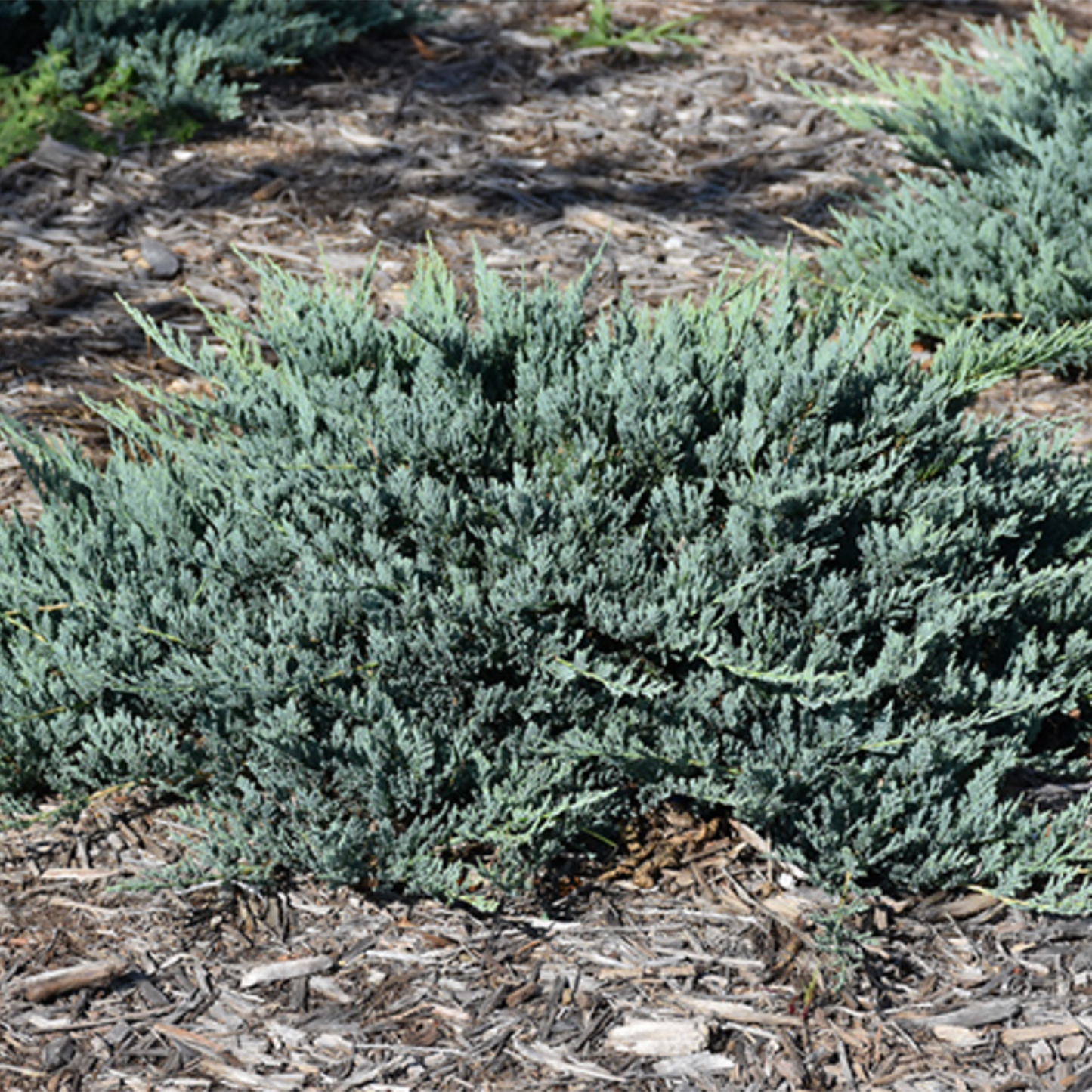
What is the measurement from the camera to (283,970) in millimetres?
2799

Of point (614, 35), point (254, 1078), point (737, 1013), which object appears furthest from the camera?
point (614, 35)

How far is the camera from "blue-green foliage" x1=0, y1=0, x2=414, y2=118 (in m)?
6.20

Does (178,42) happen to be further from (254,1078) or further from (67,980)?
(254,1078)

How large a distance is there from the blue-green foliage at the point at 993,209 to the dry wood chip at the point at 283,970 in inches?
117

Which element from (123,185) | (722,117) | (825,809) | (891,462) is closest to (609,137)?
(722,117)

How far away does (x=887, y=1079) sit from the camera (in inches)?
101

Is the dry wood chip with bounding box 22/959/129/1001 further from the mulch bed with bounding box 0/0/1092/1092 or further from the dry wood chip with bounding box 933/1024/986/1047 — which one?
the dry wood chip with bounding box 933/1024/986/1047

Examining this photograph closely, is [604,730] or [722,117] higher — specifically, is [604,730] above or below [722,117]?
below

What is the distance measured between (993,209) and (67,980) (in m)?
4.04

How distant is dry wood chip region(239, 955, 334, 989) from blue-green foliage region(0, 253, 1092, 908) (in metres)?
0.20

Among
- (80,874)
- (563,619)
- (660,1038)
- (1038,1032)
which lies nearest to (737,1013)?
(660,1038)

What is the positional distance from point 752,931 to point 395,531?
1.21 m

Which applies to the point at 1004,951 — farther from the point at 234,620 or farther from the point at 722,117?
the point at 722,117

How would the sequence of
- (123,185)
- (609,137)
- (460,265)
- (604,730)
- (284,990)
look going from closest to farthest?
(284,990), (604,730), (460,265), (123,185), (609,137)
